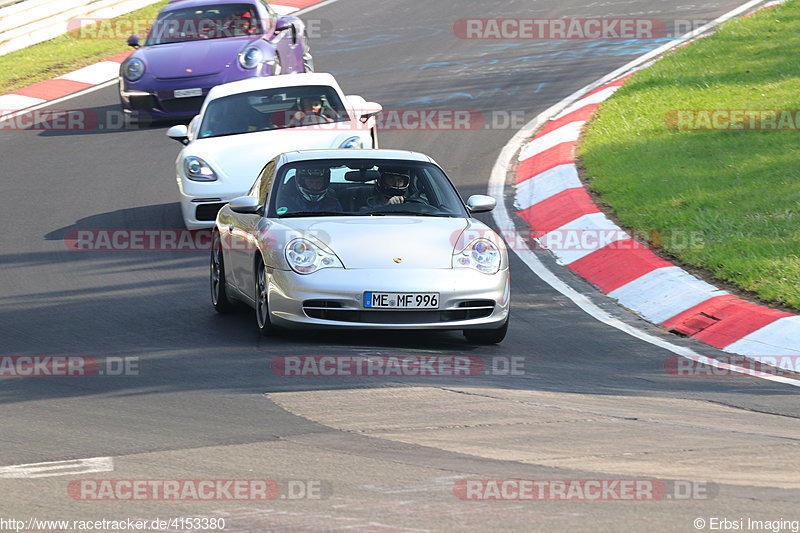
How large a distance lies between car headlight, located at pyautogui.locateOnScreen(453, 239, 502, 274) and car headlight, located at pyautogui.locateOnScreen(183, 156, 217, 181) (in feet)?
15.8

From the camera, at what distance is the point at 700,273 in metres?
11.2

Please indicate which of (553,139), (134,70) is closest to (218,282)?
(553,139)

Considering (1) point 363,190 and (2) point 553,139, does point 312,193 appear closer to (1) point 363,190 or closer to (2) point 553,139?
(1) point 363,190

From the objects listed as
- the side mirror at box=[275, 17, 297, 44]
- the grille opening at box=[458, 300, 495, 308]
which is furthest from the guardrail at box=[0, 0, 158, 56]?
the grille opening at box=[458, 300, 495, 308]

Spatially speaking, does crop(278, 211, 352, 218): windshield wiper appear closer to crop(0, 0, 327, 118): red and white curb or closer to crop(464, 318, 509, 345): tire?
crop(464, 318, 509, 345): tire

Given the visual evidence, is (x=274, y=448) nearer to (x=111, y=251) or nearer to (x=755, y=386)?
(x=755, y=386)

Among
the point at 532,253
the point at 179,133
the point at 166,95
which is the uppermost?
the point at 179,133

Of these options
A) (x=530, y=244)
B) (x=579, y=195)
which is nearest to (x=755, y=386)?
(x=530, y=244)

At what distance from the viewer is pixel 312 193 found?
10.1 metres

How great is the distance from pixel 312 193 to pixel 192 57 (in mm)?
8803

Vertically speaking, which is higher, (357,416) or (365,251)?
(365,251)

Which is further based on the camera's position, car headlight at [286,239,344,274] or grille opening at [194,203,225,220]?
grille opening at [194,203,225,220]

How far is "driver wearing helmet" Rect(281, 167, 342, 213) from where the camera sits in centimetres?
1000

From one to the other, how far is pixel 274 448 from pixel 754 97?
38.7ft
